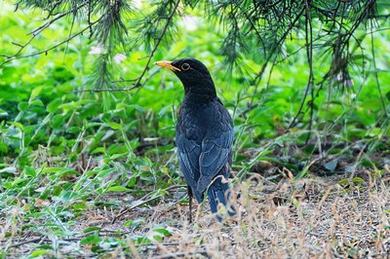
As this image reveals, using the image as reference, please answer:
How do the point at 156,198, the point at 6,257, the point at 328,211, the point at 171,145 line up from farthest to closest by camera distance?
the point at 171,145 → the point at 156,198 → the point at 328,211 → the point at 6,257

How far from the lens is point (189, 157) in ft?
20.1

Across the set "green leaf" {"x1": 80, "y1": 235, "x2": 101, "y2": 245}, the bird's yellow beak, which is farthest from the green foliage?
the bird's yellow beak

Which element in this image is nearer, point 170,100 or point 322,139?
point 322,139

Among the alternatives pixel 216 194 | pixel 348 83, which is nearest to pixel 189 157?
pixel 216 194

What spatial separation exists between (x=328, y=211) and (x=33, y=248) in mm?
1992

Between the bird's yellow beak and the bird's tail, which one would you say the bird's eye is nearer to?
the bird's yellow beak

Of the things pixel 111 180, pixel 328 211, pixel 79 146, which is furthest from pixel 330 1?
pixel 79 146

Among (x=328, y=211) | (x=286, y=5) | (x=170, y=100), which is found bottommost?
(x=328, y=211)

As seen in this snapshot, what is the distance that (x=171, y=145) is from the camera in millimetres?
7473

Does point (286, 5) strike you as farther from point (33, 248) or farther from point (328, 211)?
point (33, 248)

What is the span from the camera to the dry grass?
446cm

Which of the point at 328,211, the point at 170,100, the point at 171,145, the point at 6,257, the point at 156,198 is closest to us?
the point at 6,257

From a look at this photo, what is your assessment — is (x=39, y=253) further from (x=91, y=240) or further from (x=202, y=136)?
(x=202, y=136)

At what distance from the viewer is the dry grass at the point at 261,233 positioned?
4465 mm
